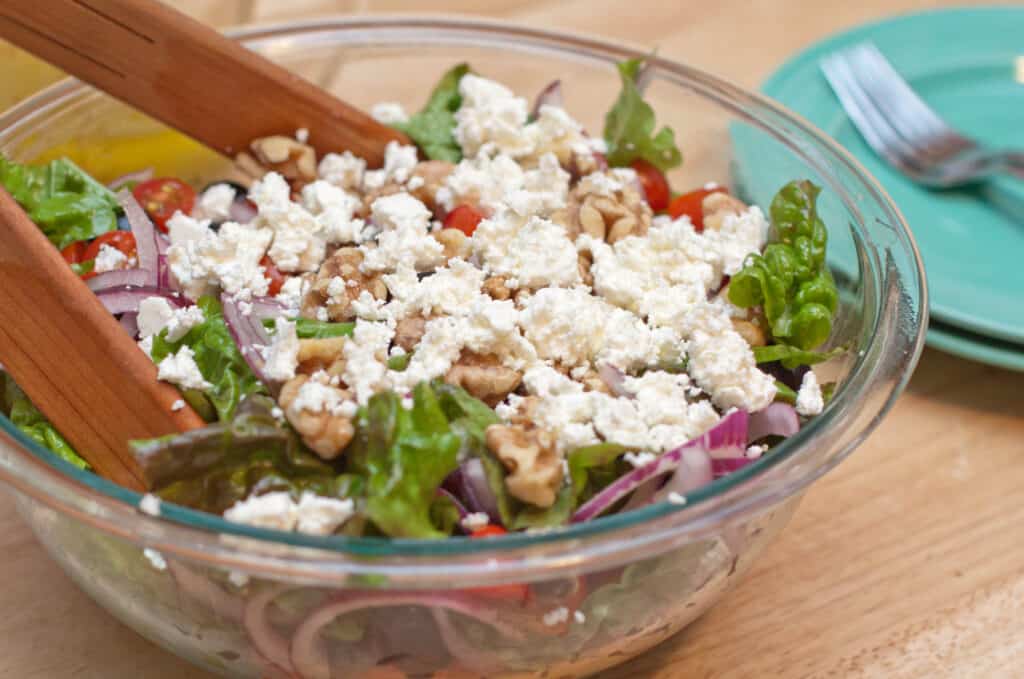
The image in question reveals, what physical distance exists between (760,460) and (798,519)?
53 cm

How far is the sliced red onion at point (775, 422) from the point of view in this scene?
1449 millimetres

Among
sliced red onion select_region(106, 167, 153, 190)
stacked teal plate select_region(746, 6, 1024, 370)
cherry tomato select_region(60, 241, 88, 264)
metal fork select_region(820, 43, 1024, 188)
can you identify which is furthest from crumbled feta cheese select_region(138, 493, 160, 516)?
metal fork select_region(820, 43, 1024, 188)

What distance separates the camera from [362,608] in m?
1.17

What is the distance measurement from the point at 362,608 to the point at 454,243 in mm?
675

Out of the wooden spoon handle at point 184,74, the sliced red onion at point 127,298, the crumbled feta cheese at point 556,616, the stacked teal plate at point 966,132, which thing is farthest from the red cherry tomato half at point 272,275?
the stacked teal plate at point 966,132

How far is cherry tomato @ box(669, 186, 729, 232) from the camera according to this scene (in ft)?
6.24

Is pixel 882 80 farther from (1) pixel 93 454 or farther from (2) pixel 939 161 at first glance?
(1) pixel 93 454

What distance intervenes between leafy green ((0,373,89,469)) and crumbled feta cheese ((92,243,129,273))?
0.24 m

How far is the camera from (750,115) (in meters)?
2.05

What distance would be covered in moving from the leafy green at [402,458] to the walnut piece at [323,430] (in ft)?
0.08

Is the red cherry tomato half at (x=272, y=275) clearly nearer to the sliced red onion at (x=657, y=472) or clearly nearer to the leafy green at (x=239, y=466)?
the leafy green at (x=239, y=466)

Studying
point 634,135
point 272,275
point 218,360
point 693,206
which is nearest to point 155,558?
point 218,360

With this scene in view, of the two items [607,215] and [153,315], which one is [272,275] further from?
[607,215]

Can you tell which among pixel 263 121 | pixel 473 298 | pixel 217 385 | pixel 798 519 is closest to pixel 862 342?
pixel 798 519
